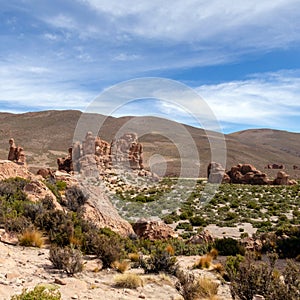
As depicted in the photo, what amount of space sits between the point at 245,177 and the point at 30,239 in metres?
44.9

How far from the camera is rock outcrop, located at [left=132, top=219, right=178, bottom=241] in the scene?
12.9m

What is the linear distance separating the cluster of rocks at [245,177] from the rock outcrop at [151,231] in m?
37.5

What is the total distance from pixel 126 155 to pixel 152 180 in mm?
8642

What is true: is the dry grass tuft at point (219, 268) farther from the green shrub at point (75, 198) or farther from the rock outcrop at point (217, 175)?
the rock outcrop at point (217, 175)

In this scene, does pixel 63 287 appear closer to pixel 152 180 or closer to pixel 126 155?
pixel 152 180

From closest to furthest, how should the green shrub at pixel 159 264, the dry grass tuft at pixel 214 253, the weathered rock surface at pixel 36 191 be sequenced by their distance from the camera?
the green shrub at pixel 159 264 < the dry grass tuft at pixel 214 253 < the weathered rock surface at pixel 36 191

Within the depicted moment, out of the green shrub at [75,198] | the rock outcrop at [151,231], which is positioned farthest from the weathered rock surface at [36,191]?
the rock outcrop at [151,231]

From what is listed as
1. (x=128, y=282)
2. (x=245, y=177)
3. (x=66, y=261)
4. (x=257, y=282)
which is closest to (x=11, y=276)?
(x=66, y=261)

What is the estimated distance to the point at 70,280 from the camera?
6.26m

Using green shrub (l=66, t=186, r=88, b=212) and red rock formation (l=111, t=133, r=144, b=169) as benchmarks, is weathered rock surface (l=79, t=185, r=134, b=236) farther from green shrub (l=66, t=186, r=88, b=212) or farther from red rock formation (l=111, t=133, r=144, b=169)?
red rock formation (l=111, t=133, r=144, b=169)

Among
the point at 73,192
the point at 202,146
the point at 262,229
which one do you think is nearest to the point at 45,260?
the point at 73,192

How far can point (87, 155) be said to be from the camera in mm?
47094

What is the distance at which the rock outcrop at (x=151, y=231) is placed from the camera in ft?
42.2

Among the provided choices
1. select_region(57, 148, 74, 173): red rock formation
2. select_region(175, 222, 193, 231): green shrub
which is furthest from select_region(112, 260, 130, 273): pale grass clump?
select_region(57, 148, 74, 173): red rock formation
